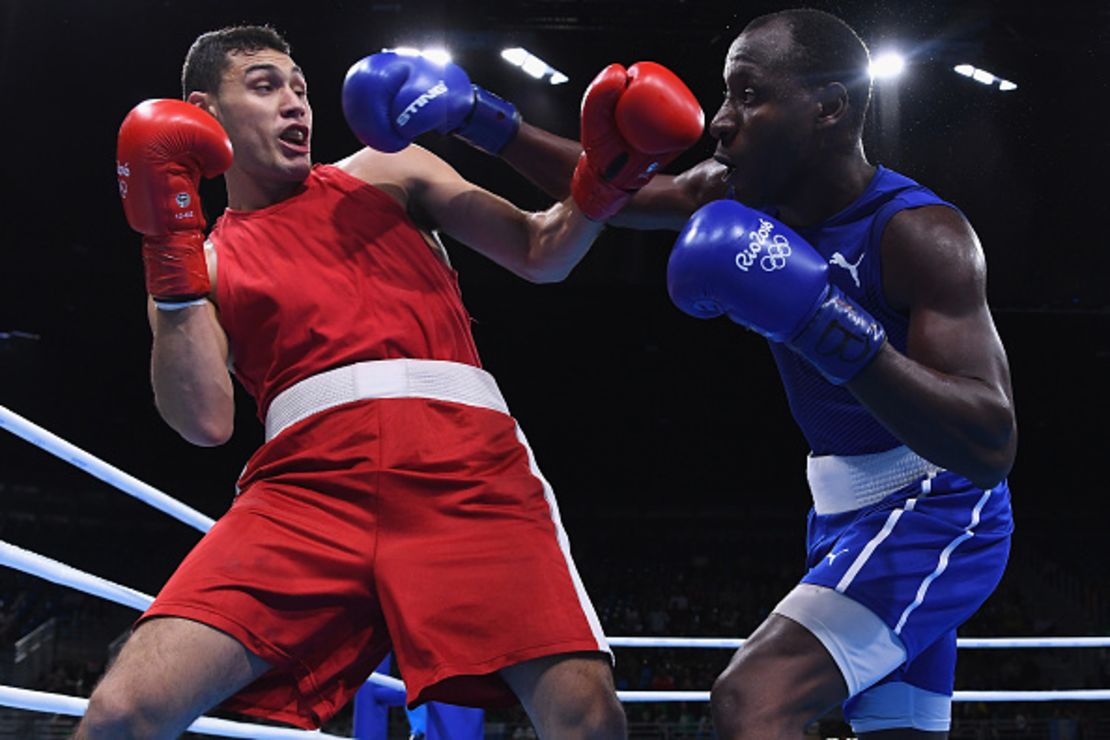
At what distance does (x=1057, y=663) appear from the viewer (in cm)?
1176

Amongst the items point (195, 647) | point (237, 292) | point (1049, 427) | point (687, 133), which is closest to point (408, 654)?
point (195, 647)

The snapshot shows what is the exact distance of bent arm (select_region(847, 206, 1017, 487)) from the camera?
163 cm

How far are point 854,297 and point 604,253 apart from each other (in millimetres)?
8726

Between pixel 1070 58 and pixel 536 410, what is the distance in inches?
275

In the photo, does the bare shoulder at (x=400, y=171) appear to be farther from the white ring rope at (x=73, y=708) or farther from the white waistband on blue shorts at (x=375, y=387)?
the white ring rope at (x=73, y=708)

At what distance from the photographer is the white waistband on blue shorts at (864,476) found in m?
1.99

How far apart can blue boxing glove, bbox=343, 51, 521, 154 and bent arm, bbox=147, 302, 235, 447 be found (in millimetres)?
443

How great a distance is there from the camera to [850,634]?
1835 mm

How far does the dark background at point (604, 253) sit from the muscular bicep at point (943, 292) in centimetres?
633


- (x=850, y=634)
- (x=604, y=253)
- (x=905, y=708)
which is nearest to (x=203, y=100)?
(x=850, y=634)

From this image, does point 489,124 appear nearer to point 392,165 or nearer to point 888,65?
point 392,165

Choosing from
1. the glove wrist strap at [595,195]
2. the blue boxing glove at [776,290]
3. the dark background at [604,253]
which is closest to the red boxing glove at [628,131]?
the glove wrist strap at [595,195]

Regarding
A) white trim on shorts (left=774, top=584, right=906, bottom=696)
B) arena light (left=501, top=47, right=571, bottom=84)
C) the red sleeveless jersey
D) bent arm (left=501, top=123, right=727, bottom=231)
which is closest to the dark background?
arena light (left=501, top=47, right=571, bottom=84)

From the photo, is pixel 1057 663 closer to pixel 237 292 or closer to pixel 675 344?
pixel 675 344
